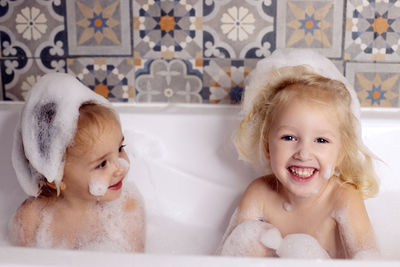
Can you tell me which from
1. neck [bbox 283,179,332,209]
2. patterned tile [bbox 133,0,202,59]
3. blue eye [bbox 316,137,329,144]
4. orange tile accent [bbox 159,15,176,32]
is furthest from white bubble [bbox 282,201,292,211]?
orange tile accent [bbox 159,15,176,32]

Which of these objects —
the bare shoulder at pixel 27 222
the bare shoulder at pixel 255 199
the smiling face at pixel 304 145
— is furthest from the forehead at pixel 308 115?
the bare shoulder at pixel 27 222

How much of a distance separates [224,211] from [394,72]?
2.31ft

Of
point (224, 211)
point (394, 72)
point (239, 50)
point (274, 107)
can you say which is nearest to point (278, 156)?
point (274, 107)

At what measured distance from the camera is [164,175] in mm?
1461

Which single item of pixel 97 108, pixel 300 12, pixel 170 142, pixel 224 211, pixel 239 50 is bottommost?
pixel 224 211

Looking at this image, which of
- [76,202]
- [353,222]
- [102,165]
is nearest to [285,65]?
[353,222]

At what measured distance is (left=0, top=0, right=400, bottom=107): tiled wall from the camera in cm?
145

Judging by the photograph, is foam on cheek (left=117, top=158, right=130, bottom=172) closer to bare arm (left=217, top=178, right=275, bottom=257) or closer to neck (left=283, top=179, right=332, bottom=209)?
bare arm (left=217, top=178, right=275, bottom=257)

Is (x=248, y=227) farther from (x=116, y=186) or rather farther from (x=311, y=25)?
(x=311, y=25)

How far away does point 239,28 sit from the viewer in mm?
1463

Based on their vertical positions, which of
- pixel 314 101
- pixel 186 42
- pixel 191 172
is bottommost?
pixel 191 172

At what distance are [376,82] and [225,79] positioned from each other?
1.60 feet

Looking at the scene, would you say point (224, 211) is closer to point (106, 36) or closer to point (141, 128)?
point (141, 128)

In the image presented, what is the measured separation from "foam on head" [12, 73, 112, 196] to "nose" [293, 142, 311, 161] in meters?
0.57
